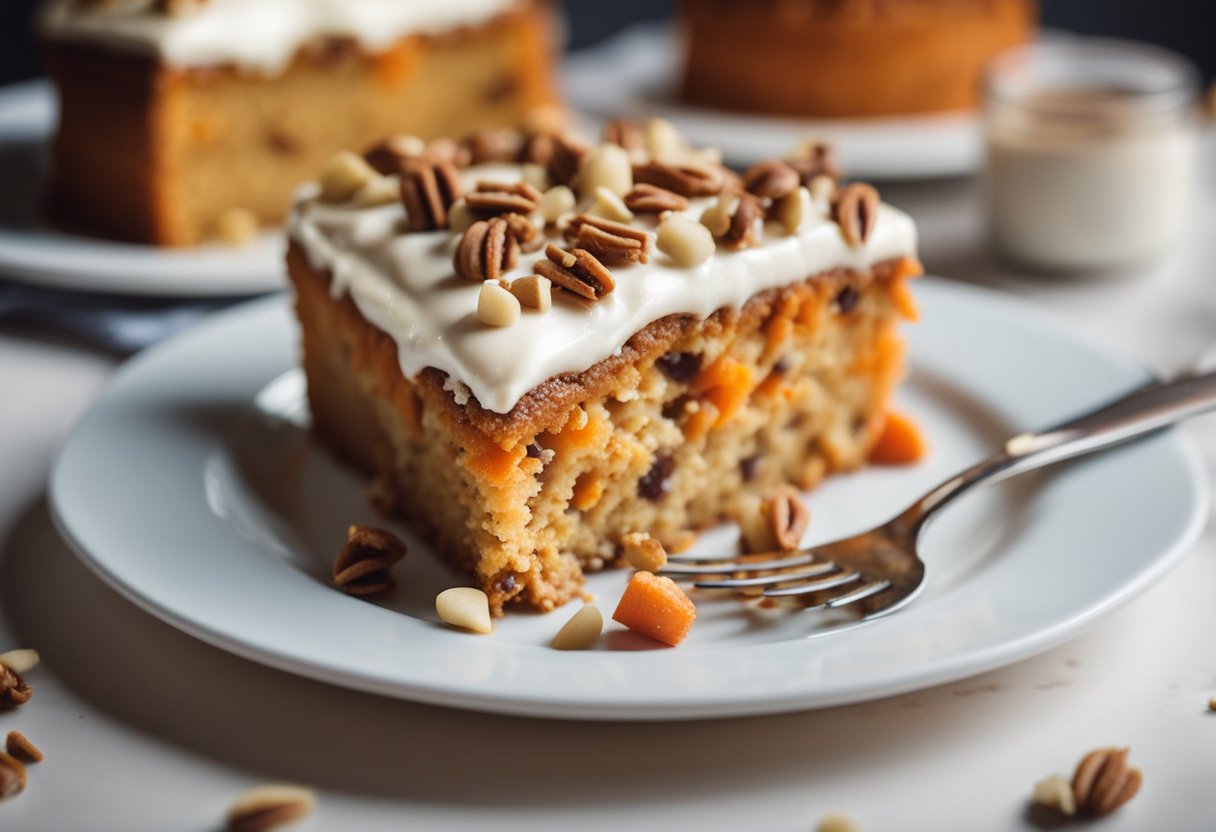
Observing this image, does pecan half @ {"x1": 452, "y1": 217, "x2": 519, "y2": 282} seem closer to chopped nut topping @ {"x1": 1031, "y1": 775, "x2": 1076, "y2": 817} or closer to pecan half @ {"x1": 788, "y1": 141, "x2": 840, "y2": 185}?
pecan half @ {"x1": 788, "y1": 141, "x2": 840, "y2": 185}

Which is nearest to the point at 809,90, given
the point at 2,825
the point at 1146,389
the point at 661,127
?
the point at 661,127

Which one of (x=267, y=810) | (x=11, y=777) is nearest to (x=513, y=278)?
(x=267, y=810)

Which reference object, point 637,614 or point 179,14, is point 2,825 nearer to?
point 637,614

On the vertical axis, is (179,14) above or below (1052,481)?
above

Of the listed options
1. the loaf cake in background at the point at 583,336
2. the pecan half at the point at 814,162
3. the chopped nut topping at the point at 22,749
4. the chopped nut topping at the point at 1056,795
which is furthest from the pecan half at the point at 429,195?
the chopped nut topping at the point at 1056,795


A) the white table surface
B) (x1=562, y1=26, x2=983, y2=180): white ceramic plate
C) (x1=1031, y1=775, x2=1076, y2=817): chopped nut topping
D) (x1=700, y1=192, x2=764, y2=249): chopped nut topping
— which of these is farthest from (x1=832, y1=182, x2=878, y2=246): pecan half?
(x1=562, y1=26, x2=983, y2=180): white ceramic plate

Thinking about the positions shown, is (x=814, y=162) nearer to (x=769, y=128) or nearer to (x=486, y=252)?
(x=486, y=252)

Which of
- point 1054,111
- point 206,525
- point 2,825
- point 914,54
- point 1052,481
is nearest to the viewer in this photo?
point 2,825
